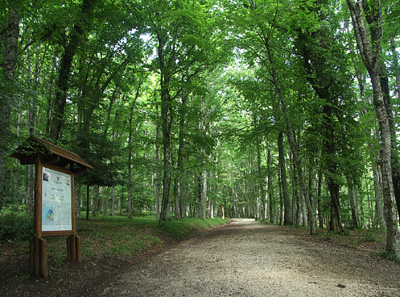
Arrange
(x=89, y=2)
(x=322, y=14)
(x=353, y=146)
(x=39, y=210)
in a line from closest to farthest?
(x=39, y=210) < (x=89, y=2) < (x=353, y=146) < (x=322, y=14)

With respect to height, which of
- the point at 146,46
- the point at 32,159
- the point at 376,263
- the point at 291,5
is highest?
the point at 146,46

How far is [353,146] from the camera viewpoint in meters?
11.0

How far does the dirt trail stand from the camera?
3.84 meters

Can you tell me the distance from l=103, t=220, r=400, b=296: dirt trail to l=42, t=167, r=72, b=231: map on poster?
1830 millimetres

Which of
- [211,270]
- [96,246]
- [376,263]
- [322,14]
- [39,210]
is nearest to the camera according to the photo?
[39,210]

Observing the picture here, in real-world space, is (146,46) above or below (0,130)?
above

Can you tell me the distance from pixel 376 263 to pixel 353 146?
647cm

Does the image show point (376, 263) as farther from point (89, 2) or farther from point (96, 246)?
Result: point (89, 2)

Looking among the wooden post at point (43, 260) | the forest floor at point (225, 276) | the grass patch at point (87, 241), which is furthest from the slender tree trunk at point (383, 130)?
the wooden post at point (43, 260)

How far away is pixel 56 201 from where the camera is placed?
17.7 ft

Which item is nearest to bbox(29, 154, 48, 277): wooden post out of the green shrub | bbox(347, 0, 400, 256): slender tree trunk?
the green shrub

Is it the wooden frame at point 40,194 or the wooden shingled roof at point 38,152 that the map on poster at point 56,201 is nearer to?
the wooden frame at point 40,194

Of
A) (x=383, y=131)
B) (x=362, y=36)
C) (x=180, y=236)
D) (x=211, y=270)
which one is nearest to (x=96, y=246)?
(x=211, y=270)

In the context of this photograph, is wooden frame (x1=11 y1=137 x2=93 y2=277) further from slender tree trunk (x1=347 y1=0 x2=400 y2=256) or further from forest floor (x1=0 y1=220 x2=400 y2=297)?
slender tree trunk (x1=347 y1=0 x2=400 y2=256)
